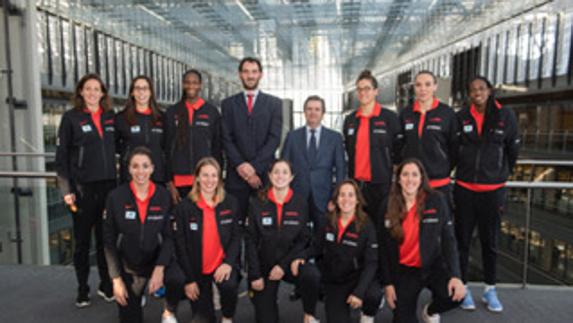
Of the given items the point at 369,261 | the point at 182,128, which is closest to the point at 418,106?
the point at 369,261

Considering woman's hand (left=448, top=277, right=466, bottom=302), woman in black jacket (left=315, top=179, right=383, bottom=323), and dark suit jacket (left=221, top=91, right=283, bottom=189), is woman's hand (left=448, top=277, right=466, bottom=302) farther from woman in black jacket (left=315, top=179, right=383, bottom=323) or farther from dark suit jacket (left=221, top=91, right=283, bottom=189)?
dark suit jacket (left=221, top=91, right=283, bottom=189)

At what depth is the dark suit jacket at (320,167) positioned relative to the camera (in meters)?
3.64

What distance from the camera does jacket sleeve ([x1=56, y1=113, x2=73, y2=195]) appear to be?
11.2 ft

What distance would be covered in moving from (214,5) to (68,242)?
12874mm

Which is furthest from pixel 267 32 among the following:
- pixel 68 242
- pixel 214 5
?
pixel 68 242

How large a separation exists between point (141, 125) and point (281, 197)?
1347mm

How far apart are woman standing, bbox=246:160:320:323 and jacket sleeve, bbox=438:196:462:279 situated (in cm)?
96

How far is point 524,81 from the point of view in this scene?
22609 millimetres

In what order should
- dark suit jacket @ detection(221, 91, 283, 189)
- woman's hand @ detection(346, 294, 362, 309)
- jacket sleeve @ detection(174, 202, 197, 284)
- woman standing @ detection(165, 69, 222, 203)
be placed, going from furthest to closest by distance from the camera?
dark suit jacket @ detection(221, 91, 283, 189)
woman standing @ detection(165, 69, 222, 203)
jacket sleeve @ detection(174, 202, 197, 284)
woman's hand @ detection(346, 294, 362, 309)

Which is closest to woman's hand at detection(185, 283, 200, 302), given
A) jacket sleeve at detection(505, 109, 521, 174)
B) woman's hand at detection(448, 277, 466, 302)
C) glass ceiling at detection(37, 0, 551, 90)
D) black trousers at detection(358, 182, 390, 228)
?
black trousers at detection(358, 182, 390, 228)

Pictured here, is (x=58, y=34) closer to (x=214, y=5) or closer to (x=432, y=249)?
(x=214, y=5)

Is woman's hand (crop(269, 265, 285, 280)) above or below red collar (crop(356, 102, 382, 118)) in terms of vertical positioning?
below

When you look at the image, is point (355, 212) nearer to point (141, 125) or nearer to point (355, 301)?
point (355, 301)

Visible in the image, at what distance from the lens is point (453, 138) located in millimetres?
3480
